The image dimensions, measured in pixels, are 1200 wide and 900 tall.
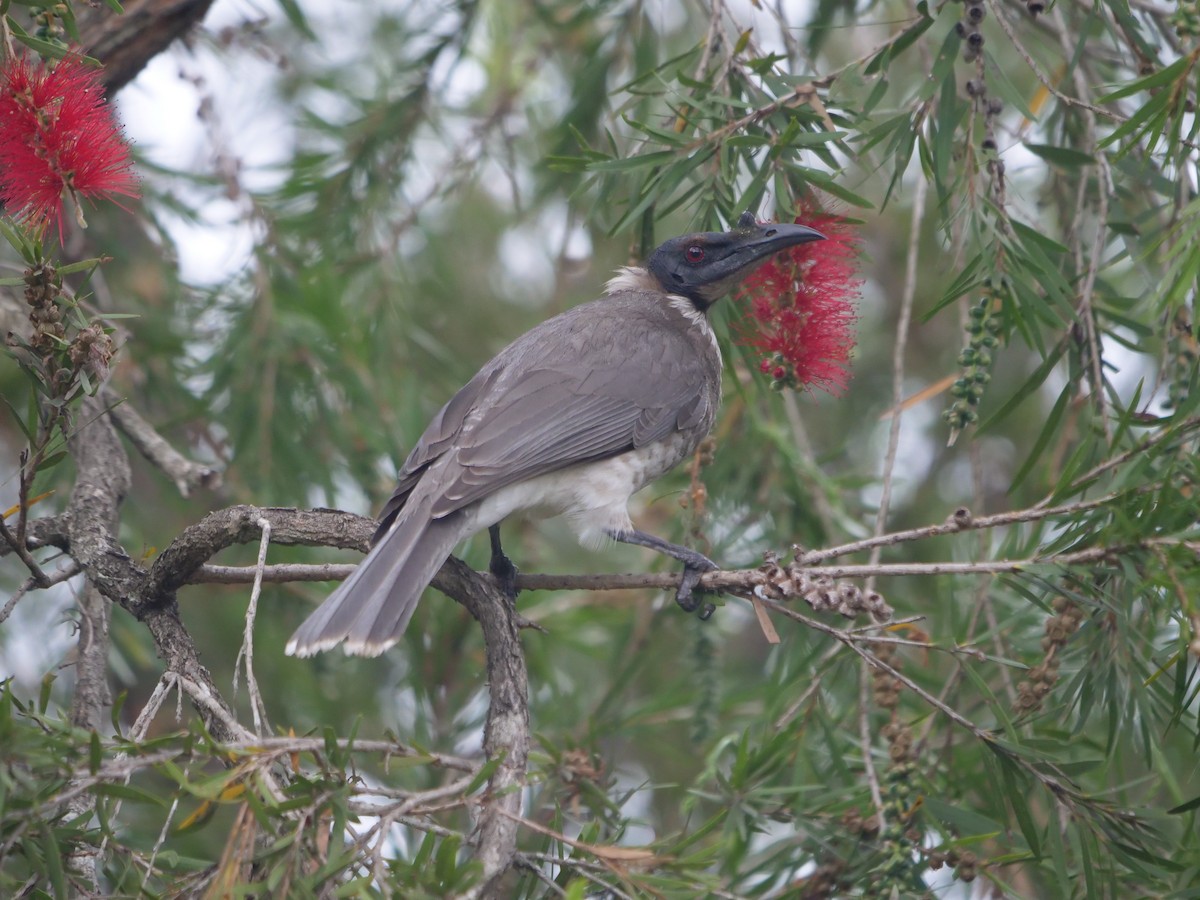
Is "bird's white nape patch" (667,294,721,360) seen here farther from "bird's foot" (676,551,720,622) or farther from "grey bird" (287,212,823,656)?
A: "bird's foot" (676,551,720,622)

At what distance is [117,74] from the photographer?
12.1ft

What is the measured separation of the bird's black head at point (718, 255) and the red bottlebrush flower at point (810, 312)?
0.22 ft

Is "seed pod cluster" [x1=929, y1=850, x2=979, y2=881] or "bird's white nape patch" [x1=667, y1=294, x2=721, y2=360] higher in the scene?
"bird's white nape patch" [x1=667, y1=294, x2=721, y2=360]

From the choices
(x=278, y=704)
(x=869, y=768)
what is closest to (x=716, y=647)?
(x=869, y=768)

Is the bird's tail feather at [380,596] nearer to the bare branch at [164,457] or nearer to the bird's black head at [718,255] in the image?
the bare branch at [164,457]

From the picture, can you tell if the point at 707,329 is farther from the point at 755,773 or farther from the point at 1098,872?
the point at 1098,872

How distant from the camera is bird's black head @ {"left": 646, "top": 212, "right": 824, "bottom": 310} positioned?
3346mm

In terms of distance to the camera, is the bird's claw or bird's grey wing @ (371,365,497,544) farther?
the bird's claw

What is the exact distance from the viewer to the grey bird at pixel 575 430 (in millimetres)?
2982

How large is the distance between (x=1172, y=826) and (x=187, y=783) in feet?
11.2

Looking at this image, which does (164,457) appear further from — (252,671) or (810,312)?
(810,312)

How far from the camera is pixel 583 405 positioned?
3.73 meters

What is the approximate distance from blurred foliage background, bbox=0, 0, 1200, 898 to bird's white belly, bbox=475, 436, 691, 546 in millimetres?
222

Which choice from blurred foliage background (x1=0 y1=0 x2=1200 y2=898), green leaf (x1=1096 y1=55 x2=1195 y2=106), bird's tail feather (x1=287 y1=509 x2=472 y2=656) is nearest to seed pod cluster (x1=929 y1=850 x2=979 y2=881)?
blurred foliage background (x1=0 y1=0 x2=1200 y2=898)
